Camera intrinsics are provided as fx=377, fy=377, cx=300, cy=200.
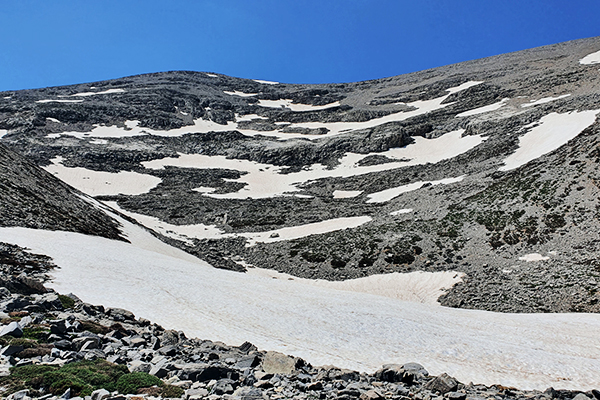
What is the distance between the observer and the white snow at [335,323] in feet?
48.2

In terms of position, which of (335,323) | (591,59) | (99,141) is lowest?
(335,323)

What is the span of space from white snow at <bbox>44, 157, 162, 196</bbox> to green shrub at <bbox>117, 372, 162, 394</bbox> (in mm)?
75045

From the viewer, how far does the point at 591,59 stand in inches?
4294

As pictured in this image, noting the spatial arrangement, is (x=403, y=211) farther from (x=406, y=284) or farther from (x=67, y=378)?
(x=67, y=378)

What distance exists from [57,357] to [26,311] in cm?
350

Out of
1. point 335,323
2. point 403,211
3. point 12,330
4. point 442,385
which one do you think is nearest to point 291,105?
point 403,211

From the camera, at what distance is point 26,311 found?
1101 cm

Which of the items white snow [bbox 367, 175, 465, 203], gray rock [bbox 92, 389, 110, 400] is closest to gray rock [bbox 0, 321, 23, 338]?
gray rock [bbox 92, 389, 110, 400]

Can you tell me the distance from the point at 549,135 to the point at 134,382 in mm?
75396

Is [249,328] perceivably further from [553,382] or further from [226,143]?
[226,143]

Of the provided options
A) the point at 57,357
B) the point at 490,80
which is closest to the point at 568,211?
the point at 57,357

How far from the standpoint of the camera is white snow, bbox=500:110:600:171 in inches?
2314

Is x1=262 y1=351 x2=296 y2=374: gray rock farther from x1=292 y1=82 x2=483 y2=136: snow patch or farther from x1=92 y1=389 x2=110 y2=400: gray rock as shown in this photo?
x1=292 y1=82 x2=483 y2=136: snow patch

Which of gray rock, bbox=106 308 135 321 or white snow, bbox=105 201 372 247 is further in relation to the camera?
white snow, bbox=105 201 372 247
